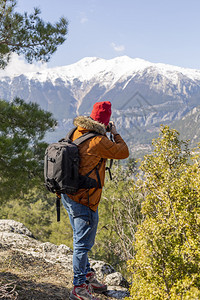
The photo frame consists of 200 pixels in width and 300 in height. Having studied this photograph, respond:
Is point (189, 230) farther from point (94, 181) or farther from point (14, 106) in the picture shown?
point (14, 106)

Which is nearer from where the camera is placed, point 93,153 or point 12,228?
point 93,153

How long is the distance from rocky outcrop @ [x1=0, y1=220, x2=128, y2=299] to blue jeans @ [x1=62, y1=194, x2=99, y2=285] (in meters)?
1.13

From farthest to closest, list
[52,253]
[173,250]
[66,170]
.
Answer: [52,253] < [66,170] < [173,250]

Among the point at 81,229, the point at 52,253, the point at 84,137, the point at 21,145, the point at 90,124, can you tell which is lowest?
the point at 52,253

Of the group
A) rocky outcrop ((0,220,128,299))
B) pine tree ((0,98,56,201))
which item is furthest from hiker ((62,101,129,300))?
pine tree ((0,98,56,201))

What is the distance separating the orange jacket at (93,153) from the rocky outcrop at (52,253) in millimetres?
1855

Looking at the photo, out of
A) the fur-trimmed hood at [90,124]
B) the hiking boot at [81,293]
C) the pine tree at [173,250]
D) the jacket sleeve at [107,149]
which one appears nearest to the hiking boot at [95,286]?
the hiking boot at [81,293]

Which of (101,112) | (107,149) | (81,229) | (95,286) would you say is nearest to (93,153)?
(107,149)

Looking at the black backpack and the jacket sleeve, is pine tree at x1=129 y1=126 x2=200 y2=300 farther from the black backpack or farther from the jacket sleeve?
the black backpack

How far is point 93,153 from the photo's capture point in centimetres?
290

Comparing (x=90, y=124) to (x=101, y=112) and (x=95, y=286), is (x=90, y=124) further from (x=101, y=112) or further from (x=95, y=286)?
(x=95, y=286)

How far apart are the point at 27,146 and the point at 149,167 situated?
156 inches

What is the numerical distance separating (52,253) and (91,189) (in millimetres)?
3182

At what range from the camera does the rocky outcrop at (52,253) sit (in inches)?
171
